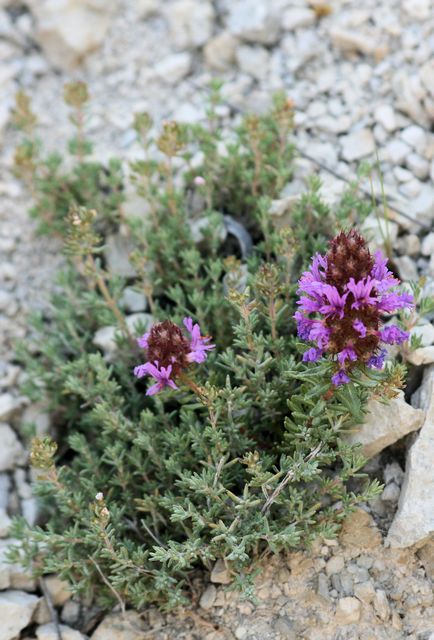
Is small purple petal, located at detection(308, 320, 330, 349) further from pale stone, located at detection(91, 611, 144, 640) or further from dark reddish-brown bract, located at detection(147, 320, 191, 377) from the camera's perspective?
pale stone, located at detection(91, 611, 144, 640)

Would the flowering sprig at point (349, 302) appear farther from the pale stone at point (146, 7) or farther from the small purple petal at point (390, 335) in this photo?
the pale stone at point (146, 7)

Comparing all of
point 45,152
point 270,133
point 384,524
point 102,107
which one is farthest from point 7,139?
point 384,524

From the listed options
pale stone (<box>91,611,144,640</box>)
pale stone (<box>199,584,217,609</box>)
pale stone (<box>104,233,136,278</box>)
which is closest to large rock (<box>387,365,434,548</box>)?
pale stone (<box>199,584,217,609</box>)

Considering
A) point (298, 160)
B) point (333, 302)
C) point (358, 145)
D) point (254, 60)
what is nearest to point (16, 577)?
point (333, 302)

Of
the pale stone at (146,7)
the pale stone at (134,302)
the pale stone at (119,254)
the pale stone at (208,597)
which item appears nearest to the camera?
the pale stone at (208,597)

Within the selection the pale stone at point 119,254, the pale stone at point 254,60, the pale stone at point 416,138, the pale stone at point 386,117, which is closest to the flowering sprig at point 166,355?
the pale stone at point 119,254

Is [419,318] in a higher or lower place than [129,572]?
higher

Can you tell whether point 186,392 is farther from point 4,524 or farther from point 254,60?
point 254,60

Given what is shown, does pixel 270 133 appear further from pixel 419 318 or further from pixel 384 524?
pixel 384 524
